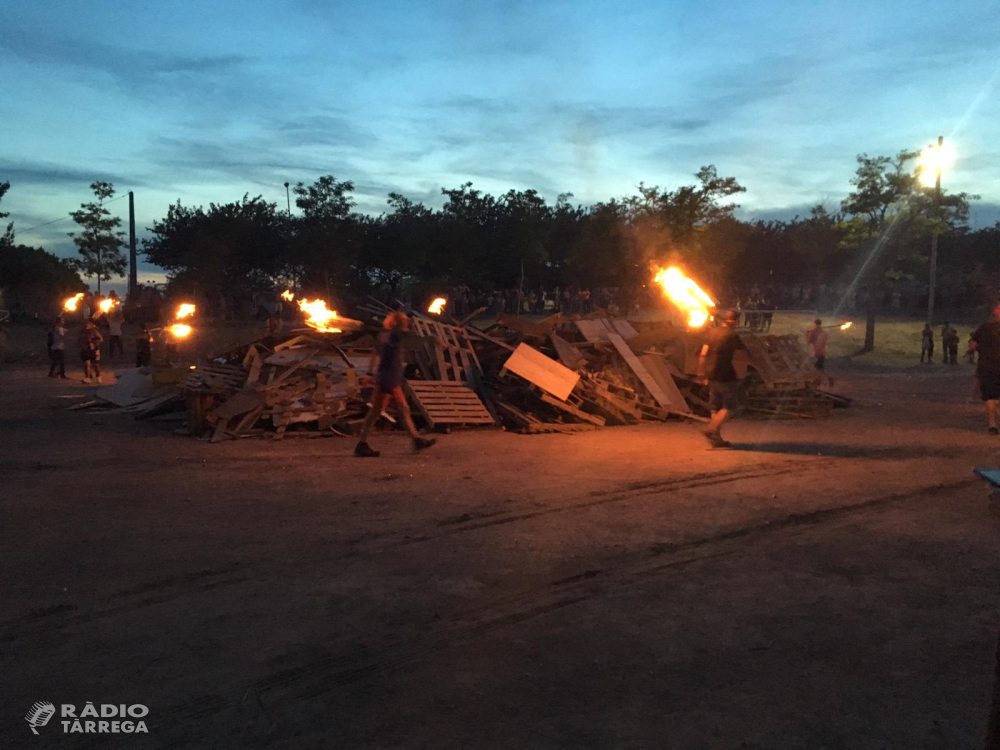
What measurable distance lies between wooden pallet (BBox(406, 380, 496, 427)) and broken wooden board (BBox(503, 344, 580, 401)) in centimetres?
88

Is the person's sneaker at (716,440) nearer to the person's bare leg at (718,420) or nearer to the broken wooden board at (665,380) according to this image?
the person's bare leg at (718,420)

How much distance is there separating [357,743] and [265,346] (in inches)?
423

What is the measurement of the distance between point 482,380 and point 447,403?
4.69 ft

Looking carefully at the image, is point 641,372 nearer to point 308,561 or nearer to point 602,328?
point 602,328

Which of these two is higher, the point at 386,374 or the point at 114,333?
the point at 386,374

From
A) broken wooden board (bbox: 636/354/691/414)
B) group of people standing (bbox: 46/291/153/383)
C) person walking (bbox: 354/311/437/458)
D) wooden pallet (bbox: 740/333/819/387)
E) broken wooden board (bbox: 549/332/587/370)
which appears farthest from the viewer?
group of people standing (bbox: 46/291/153/383)

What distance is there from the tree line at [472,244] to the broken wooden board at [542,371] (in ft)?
70.6

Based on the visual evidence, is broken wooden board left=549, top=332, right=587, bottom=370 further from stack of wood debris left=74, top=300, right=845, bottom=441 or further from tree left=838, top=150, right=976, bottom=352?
tree left=838, top=150, right=976, bottom=352

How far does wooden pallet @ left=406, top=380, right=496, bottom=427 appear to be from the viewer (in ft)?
39.4

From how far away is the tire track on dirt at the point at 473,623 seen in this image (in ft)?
12.1

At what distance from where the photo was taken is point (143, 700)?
367 cm

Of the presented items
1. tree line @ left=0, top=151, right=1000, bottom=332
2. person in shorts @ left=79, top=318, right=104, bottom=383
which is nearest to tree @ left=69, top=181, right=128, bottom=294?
tree line @ left=0, top=151, right=1000, bottom=332

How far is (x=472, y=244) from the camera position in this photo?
40.2 meters

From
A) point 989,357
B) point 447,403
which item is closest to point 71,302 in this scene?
point 447,403
